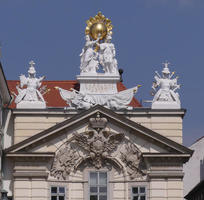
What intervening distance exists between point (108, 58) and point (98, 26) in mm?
1601

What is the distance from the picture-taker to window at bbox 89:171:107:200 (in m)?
42.9

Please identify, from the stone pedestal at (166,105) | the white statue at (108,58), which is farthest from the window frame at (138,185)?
the white statue at (108,58)

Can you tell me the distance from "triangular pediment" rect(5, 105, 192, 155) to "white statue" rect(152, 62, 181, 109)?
1.50 meters

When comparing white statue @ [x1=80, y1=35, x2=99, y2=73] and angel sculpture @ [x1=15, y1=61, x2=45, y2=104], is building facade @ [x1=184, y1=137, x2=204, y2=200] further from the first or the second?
angel sculpture @ [x1=15, y1=61, x2=45, y2=104]

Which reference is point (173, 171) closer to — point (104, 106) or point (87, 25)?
point (104, 106)

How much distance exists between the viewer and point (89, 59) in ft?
146

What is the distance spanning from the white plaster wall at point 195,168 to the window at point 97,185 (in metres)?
11.6

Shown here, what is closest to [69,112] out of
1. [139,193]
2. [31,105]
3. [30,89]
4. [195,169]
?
[31,105]

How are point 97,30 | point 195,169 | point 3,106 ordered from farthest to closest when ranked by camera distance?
1. point 195,169
2. point 97,30
3. point 3,106

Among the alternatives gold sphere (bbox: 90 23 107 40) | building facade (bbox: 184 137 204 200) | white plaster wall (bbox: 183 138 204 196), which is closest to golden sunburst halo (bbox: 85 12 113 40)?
gold sphere (bbox: 90 23 107 40)

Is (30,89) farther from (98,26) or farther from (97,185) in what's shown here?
(97,185)

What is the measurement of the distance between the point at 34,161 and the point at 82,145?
2.01 meters

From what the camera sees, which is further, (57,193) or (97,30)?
(97,30)

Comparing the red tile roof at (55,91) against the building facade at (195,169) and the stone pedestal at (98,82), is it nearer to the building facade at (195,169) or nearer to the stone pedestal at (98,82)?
the stone pedestal at (98,82)
